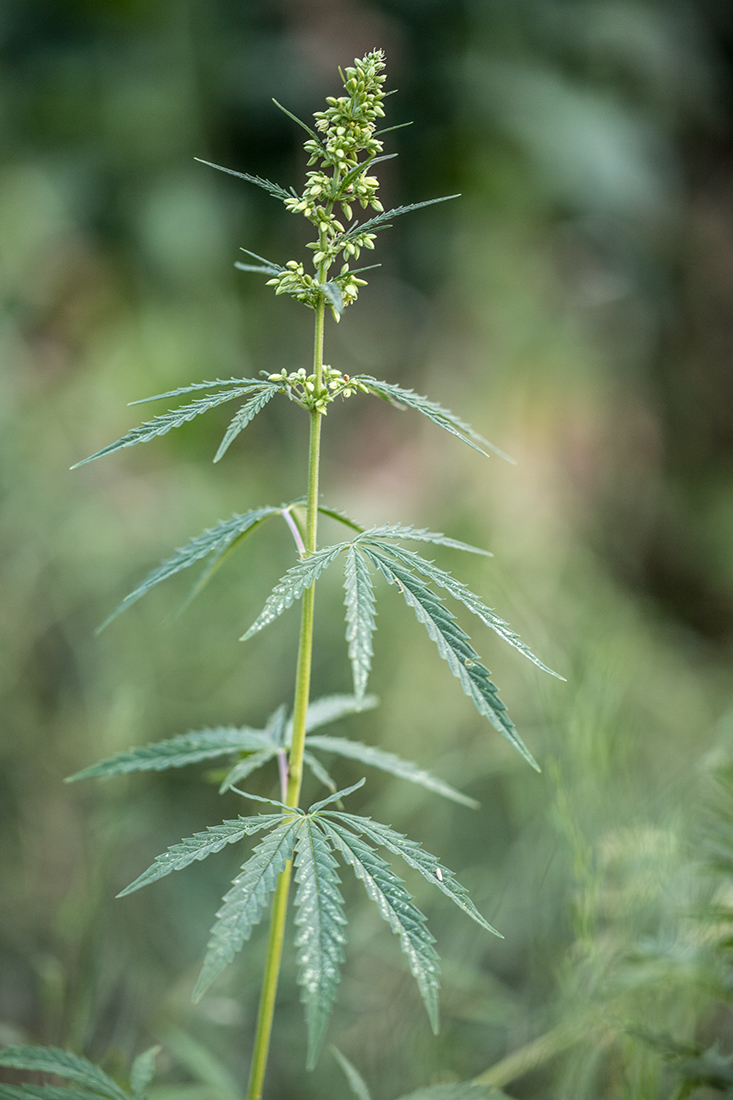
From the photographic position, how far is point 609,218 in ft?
6.66

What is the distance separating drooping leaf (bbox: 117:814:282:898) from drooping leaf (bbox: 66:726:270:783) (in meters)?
0.09

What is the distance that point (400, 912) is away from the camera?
316mm

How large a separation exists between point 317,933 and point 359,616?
0.13 m

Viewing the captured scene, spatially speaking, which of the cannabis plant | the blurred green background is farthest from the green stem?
the blurred green background

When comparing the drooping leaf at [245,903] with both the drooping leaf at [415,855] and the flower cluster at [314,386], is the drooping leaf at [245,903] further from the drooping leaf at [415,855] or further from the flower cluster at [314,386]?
the flower cluster at [314,386]

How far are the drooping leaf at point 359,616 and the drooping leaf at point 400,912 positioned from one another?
0.23ft

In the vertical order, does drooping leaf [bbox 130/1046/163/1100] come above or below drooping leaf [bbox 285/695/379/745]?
below

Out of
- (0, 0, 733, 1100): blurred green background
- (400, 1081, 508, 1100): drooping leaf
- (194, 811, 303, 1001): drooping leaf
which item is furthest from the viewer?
(0, 0, 733, 1100): blurred green background

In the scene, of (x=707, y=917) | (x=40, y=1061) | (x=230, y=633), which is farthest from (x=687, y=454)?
(x=40, y=1061)

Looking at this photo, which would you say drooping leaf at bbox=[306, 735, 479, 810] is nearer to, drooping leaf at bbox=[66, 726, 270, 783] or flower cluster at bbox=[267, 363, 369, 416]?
drooping leaf at bbox=[66, 726, 270, 783]

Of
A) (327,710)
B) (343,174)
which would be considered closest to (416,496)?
(327,710)

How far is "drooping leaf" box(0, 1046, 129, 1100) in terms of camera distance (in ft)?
1.20

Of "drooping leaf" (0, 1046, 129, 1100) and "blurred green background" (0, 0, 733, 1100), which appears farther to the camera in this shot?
"blurred green background" (0, 0, 733, 1100)

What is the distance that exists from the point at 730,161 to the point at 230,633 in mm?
2199
